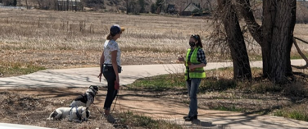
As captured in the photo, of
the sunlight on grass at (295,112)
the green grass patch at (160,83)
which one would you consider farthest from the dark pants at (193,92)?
the green grass patch at (160,83)

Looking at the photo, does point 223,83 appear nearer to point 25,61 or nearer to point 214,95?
point 214,95

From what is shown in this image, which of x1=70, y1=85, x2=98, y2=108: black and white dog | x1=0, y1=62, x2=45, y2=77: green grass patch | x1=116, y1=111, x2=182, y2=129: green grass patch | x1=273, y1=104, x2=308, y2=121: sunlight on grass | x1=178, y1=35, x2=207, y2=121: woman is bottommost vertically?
x1=0, y1=62, x2=45, y2=77: green grass patch

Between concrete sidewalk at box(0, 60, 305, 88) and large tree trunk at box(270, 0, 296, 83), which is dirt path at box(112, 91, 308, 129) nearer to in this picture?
concrete sidewalk at box(0, 60, 305, 88)

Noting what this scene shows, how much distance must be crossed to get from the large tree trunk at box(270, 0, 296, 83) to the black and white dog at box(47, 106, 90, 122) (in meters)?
7.25

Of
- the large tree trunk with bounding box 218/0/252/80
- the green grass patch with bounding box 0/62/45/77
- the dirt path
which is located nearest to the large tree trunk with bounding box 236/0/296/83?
the large tree trunk with bounding box 218/0/252/80

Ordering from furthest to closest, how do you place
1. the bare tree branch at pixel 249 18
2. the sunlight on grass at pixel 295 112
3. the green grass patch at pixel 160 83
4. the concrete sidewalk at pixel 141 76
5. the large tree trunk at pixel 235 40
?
the bare tree branch at pixel 249 18 → the large tree trunk at pixel 235 40 → the green grass patch at pixel 160 83 → the sunlight on grass at pixel 295 112 → the concrete sidewalk at pixel 141 76

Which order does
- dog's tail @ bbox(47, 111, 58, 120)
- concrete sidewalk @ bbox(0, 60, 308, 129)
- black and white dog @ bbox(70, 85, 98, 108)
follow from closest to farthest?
dog's tail @ bbox(47, 111, 58, 120) → black and white dog @ bbox(70, 85, 98, 108) → concrete sidewalk @ bbox(0, 60, 308, 129)

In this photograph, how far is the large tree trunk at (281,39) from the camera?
13852 millimetres

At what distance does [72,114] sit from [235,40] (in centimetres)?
727

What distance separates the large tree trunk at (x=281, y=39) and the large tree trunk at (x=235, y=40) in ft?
2.73

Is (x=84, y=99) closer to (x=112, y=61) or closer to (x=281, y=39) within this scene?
(x=112, y=61)

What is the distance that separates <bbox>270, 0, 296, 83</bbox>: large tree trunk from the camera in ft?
45.4

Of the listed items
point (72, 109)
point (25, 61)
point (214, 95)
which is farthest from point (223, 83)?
point (25, 61)

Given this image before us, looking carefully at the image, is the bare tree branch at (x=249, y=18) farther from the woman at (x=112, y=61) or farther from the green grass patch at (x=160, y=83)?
the woman at (x=112, y=61)
